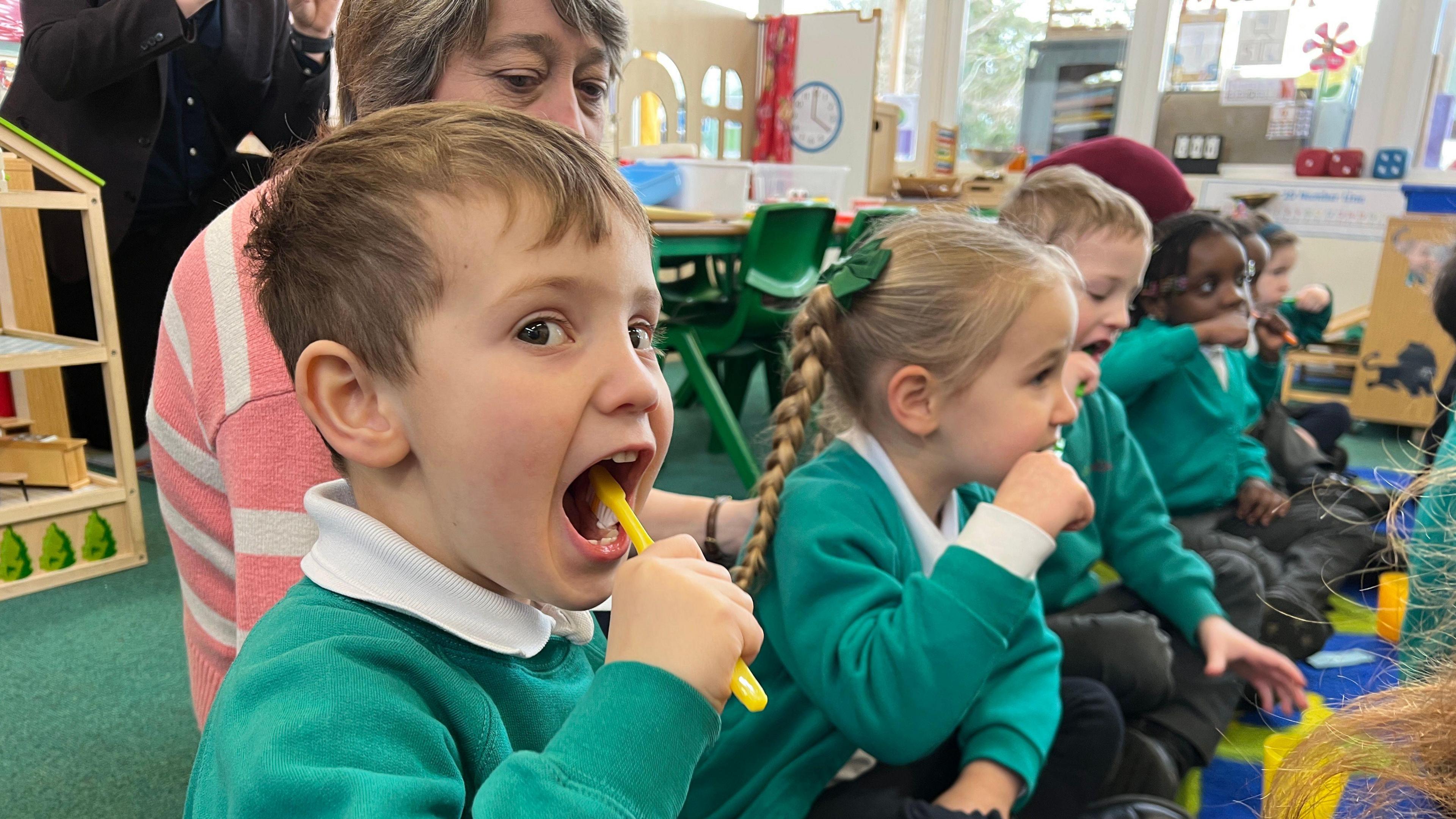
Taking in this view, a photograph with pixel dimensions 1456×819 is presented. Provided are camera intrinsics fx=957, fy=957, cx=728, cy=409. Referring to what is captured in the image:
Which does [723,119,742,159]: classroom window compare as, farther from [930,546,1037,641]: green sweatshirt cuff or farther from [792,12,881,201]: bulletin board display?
[930,546,1037,641]: green sweatshirt cuff

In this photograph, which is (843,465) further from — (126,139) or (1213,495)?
(126,139)

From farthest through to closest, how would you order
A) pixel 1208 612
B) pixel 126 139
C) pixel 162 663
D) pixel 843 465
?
pixel 126 139
pixel 162 663
pixel 1208 612
pixel 843 465

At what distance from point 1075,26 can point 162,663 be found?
4634 millimetres

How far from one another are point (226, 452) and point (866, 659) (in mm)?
584

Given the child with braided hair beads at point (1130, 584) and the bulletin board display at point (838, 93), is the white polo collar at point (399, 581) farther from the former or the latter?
the bulletin board display at point (838, 93)

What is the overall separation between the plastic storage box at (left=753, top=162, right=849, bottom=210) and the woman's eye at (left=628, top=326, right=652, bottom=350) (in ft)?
9.32

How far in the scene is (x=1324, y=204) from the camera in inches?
169

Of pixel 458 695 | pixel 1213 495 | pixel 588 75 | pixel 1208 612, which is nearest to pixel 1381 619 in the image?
pixel 1213 495

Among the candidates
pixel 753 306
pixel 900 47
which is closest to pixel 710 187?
pixel 753 306

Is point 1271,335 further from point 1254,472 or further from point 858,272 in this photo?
point 858,272

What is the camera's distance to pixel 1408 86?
13.7ft

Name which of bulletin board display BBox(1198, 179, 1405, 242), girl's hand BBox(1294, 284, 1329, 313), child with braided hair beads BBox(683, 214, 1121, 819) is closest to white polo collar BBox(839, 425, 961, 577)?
child with braided hair beads BBox(683, 214, 1121, 819)

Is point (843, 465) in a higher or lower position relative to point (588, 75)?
lower

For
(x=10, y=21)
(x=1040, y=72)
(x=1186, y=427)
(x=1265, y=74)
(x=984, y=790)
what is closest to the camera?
(x=984, y=790)
